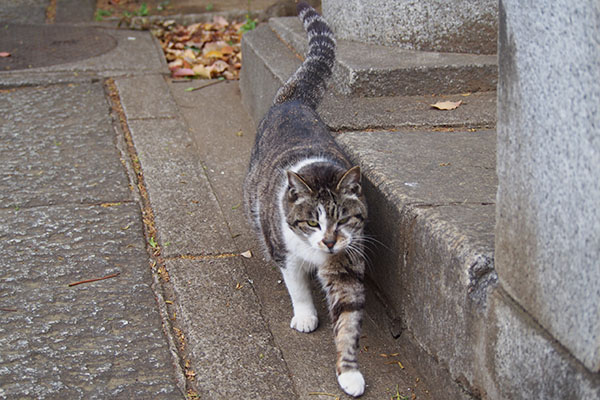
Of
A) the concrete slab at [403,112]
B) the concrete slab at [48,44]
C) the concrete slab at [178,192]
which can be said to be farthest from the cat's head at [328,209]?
the concrete slab at [48,44]

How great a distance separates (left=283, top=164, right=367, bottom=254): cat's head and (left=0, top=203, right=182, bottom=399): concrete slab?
705 millimetres

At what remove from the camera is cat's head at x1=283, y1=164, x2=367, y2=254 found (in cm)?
276

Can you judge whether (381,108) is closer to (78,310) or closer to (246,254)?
(246,254)

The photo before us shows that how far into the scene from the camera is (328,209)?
279 centimetres

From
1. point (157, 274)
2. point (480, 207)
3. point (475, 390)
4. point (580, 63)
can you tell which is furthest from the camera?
point (157, 274)

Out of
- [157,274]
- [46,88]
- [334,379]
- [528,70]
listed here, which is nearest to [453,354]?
[334,379]

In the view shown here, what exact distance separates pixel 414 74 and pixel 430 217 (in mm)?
1678

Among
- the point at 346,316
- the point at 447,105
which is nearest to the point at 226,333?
the point at 346,316

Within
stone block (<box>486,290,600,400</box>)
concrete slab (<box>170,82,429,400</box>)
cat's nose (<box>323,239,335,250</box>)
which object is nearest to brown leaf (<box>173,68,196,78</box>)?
concrete slab (<box>170,82,429,400</box>)

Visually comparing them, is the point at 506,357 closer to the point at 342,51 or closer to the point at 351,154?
the point at 351,154

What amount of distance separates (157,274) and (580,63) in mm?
2202

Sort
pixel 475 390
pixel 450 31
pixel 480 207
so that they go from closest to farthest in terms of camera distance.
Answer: pixel 475 390 → pixel 480 207 → pixel 450 31

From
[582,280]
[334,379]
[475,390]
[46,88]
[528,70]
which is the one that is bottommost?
[46,88]

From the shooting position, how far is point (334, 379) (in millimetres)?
2641
